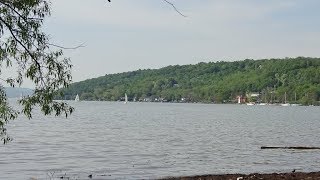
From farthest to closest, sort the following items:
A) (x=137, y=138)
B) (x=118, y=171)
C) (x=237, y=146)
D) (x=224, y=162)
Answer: (x=137, y=138) → (x=237, y=146) → (x=224, y=162) → (x=118, y=171)

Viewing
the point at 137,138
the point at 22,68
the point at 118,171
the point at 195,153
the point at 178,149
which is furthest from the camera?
the point at 137,138

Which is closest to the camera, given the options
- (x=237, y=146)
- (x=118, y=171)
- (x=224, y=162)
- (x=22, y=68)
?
(x=22, y=68)

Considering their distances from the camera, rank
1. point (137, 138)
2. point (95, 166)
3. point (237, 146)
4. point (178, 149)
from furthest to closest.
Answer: point (137, 138)
point (237, 146)
point (178, 149)
point (95, 166)

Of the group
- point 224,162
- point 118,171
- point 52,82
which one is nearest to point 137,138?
point 224,162

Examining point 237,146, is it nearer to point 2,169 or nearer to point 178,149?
point 178,149

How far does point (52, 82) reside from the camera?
1303 cm

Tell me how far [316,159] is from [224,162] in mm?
5579

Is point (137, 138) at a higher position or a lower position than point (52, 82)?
lower

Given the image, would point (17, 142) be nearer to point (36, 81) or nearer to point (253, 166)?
point (253, 166)

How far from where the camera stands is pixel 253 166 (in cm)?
3022

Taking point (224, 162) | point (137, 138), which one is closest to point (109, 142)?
point (137, 138)

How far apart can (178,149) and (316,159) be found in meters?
11.1

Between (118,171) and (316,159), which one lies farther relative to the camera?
(316,159)

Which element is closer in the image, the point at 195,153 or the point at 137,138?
the point at 195,153
